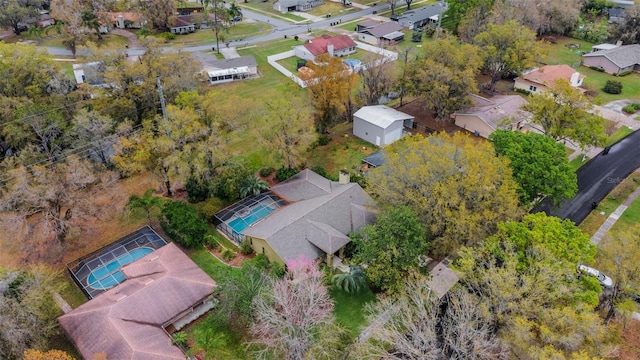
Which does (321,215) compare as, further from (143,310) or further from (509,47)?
(509,47)

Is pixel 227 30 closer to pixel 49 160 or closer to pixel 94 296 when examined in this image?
pixel 49 160

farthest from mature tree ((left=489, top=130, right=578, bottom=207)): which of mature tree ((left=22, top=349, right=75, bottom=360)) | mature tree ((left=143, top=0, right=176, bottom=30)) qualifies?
mature tree ((left=143, top=0, right=176, bottom=30))

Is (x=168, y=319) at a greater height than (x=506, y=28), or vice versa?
(x=506, y=28)

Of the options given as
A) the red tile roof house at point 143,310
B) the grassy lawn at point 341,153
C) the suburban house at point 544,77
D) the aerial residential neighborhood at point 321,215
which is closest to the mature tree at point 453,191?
the aerial residential neighborhood at point 321,215

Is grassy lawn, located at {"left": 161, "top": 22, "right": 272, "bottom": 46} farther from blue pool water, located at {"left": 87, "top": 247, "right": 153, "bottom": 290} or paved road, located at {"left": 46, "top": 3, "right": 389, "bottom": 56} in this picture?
blue pool water, located at {"left": 87, "top": 247, "right": 153, "bottom": 290}

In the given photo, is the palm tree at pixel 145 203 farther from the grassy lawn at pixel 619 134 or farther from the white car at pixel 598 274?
the grassy lawn at pixel 619 134

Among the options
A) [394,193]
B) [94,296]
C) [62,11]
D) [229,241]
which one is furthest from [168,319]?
[62,11]
